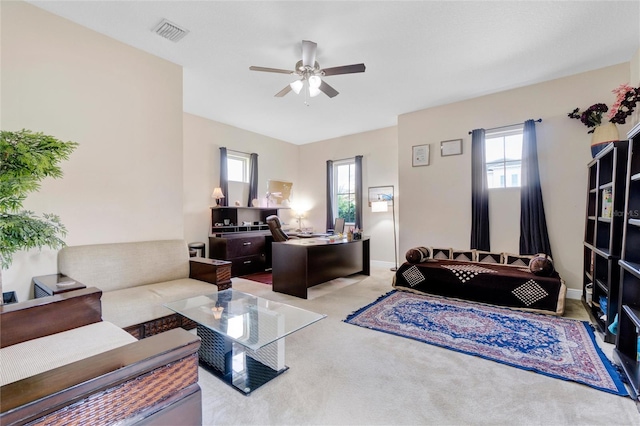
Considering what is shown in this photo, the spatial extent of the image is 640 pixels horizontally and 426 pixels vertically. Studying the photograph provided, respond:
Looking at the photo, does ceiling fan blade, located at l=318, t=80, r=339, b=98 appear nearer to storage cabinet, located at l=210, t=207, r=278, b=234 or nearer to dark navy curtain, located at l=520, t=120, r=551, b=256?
dark navy curtain, located at l=520, t=120, r=551, b=256

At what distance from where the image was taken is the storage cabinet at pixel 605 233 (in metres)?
2.27

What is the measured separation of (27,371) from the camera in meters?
1.16

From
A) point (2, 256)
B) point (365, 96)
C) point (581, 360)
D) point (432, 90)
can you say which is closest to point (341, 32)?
point (365, 96)

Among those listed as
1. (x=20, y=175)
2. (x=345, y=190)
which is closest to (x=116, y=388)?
(x=20, y=175)

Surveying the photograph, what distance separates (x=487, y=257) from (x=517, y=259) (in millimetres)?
365

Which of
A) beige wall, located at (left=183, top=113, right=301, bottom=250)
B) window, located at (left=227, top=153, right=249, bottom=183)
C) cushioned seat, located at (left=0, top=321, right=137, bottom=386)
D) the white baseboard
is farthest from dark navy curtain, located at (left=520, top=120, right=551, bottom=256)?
window, located at (left=227, top=153, right=249, bottom=183)

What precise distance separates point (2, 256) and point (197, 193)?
3.80 metres

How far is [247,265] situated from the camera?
16.9 ft

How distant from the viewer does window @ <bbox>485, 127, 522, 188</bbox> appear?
4.06 meters

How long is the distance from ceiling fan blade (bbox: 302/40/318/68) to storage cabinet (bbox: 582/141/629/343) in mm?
2816

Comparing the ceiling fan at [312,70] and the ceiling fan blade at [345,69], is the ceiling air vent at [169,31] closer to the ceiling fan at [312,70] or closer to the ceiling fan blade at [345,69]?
the ceiling fan at [312,70]

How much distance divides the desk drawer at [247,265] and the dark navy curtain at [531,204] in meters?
4.32

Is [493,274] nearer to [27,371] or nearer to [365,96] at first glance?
[365,96]

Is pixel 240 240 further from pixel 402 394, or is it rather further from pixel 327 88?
pixel 402 394
